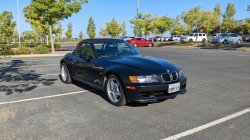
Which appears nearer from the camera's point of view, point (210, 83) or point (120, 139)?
point (120, 139)

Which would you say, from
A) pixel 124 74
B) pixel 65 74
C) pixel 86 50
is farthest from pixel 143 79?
pixel 65 74

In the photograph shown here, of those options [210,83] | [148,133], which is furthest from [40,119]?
[210,83]

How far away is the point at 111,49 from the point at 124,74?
1.52m

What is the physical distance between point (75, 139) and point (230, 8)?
8663 cm

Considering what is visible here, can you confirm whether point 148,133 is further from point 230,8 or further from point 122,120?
point 230,8

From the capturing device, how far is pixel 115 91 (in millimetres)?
4723

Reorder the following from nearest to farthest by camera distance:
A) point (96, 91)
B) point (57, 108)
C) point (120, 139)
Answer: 1. point (120, 139)
2. point (57, 108)
3. point (96, 91)

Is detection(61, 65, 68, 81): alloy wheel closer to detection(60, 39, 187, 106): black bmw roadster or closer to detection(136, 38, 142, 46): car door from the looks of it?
detection(60, 39, 187, 106): black bmw roadster

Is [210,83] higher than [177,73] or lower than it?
lower

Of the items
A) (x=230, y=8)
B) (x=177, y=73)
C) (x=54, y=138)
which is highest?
(x=230, y=8)

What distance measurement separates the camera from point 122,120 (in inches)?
152

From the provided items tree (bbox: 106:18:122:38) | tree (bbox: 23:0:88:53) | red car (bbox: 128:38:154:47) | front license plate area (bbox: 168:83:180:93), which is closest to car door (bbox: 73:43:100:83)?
front license plate area (bbox: 168:83:180:93)

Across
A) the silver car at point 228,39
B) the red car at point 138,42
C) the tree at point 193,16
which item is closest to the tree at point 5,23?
the red car at point 138,42

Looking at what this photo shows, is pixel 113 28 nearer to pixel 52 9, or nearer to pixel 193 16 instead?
pixel 193 16
